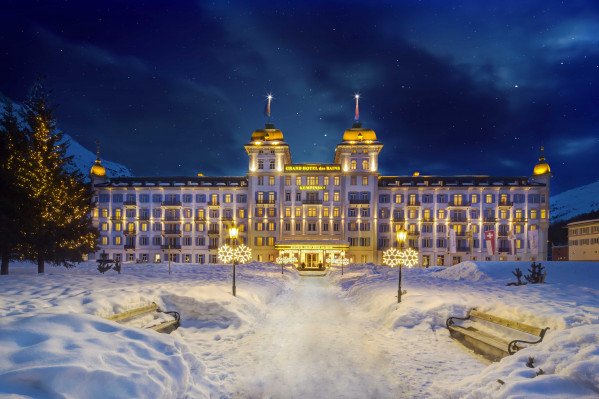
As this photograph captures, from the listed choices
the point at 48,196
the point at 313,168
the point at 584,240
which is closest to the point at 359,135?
the point at 313,168

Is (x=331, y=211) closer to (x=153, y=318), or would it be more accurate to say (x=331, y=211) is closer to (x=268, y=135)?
(x=268, y=135)

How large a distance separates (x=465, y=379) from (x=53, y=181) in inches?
1013

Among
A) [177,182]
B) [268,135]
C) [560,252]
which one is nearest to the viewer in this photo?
[268,135]

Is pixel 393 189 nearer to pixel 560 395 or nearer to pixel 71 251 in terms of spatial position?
pixel 71 251

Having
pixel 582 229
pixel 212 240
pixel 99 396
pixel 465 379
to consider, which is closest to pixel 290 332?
pixel 465 379

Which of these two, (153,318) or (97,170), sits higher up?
(97,170)

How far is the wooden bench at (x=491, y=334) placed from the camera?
792 cm

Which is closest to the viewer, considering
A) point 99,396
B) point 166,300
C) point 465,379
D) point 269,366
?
point 99,396

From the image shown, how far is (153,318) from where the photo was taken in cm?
1055

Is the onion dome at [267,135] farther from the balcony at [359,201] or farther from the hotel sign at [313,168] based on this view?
the balcony at [359,201]

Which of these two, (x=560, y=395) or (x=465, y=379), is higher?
(x=560, y=395)

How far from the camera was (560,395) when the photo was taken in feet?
A: 16.7

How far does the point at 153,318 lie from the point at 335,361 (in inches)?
219

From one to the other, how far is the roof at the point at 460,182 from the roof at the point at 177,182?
28.1m
